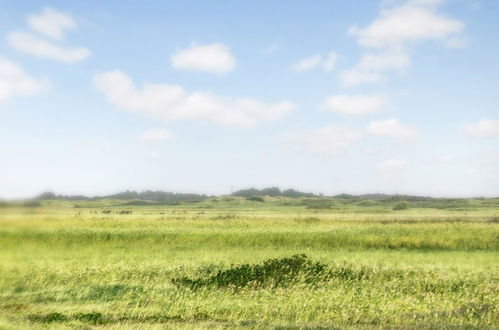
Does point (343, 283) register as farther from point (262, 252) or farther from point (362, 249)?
point (362, 249)

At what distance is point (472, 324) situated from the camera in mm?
16047

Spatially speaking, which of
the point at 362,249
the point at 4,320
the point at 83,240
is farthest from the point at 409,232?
the point at 4,320

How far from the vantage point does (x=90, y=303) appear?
1875 cm

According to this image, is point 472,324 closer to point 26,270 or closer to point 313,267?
point 313,267

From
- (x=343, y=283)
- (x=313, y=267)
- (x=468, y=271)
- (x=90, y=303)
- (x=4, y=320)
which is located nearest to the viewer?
(x=4, y=320)

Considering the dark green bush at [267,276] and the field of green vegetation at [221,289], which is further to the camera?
the dark green bush at [267,276]

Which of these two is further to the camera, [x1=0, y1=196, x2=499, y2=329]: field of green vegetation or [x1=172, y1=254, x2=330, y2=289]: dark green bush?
[x1=172, y1=254, x2=330, y2=289]: dark green bush

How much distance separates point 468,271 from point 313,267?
9103 millimetres

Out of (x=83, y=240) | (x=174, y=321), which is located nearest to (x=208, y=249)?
Result: (x=83, y=240)

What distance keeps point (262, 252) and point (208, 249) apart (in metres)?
4.72

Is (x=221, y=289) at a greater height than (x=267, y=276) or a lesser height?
lesser

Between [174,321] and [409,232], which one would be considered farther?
[409,232]

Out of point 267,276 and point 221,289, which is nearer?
point 221,289

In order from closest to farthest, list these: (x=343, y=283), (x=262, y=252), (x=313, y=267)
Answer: (x=343, y=283) → (x=313, y=267) → (x=262, y=252)
